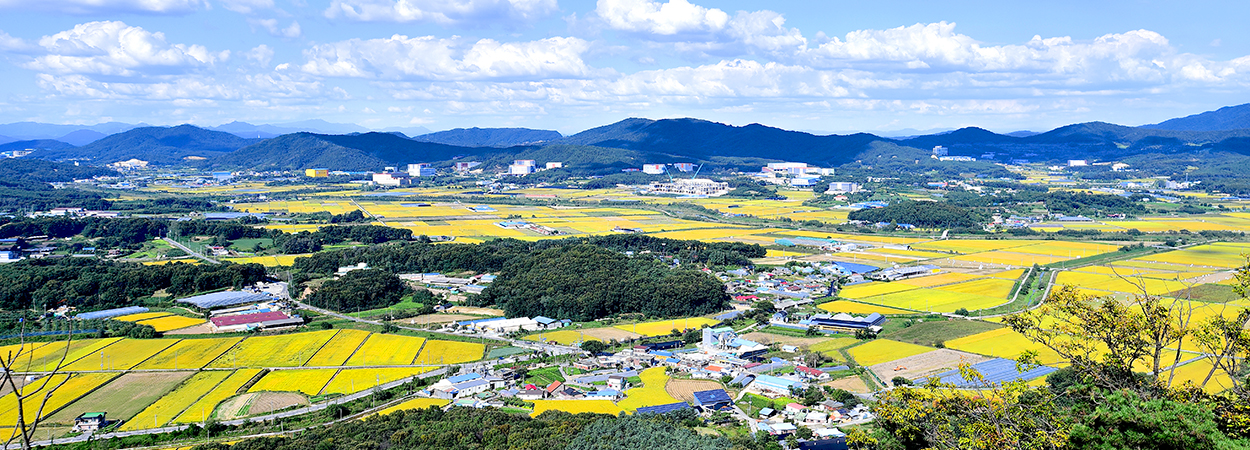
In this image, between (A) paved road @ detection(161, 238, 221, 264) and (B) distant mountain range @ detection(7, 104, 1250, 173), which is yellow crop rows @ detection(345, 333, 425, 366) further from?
(B) distant mountain range @ detection(7, 104, 1250, 173)

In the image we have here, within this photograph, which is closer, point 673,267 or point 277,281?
point 277,281

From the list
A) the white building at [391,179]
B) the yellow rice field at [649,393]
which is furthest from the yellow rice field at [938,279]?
the white building at [391,179]

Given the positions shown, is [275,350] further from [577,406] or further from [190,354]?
[577,406]

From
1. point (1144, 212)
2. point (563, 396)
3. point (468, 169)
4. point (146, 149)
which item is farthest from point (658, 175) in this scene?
point (146, 149)

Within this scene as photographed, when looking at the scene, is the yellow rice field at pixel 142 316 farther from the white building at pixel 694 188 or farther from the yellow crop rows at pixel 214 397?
the white building at pixel 694 188

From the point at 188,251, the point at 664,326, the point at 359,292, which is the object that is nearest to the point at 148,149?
the point at 188,251

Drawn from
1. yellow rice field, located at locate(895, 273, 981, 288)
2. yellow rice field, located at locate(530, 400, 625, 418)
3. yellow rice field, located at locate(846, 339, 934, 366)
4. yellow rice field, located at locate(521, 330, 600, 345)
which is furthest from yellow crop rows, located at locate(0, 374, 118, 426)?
yellow rice field, located at locate(895, 273, 981, 288)

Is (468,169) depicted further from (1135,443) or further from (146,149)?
(1135,443)
